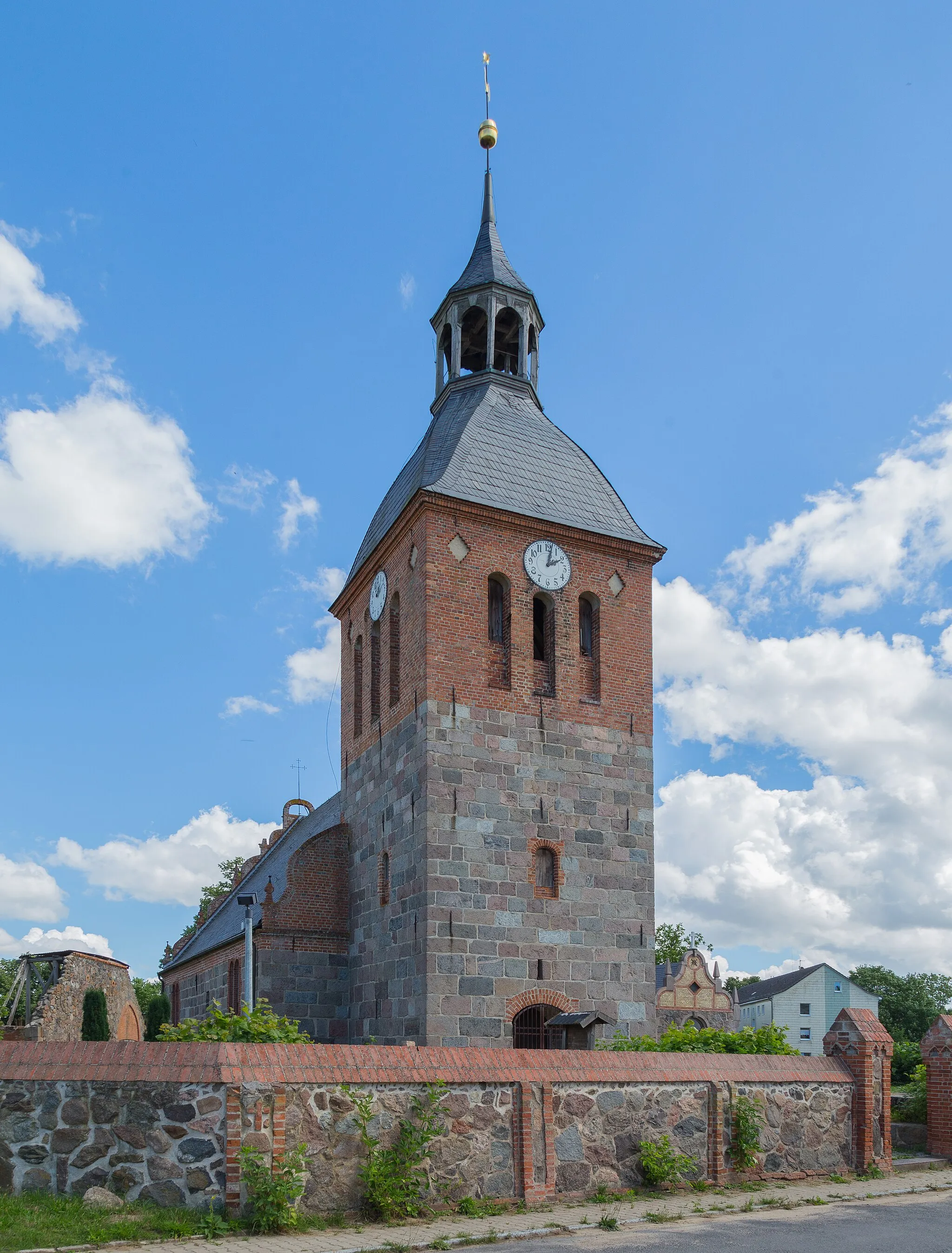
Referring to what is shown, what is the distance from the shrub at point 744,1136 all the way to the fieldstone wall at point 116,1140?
6.55m

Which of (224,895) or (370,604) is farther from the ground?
(370,604)

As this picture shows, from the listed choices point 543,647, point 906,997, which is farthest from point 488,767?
point 906,997

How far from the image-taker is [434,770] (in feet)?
59.9

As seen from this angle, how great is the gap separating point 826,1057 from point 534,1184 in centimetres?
547

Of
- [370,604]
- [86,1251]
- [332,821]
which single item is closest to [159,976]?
[332,821]

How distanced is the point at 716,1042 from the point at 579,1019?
109 inches

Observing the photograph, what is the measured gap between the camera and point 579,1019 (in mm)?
17422

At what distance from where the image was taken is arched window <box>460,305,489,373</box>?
24.2 metres

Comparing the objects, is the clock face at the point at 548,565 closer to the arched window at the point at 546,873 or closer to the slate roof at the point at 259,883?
the arched window at the point at 546,873

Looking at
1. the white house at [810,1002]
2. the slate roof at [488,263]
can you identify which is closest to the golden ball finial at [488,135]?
the slate roof at [488,263]

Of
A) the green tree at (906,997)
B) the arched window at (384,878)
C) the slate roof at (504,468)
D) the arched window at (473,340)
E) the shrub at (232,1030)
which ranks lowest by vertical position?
the green tree at (906,997)

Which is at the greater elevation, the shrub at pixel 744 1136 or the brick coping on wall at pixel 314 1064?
the brick coping on wall at pixel 314 1064

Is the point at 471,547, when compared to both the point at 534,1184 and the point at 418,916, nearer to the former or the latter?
the point at 418,916

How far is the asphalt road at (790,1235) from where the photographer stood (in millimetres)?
10141
